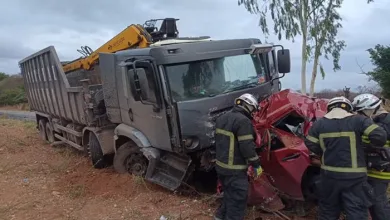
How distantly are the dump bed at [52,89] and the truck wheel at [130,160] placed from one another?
1.35 m

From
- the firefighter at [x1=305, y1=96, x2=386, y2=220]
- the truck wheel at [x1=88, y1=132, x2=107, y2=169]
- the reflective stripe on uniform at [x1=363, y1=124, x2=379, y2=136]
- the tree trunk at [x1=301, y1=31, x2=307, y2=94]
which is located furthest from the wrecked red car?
the tree trunk at [x1=301, y1=31, x2=307, y2=94]

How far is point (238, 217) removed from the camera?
14.8 ft

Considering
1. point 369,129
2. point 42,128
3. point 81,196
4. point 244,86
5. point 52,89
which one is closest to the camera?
point 369,129

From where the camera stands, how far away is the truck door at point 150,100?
17.2ft

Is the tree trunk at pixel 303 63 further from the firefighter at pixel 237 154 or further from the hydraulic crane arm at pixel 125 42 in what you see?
the firefighter at pixel 237 154

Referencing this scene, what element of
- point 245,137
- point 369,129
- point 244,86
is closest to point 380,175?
point 369,129

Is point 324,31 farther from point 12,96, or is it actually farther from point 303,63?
point 12,96

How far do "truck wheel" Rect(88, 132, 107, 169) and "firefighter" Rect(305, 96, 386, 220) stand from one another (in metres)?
4.59

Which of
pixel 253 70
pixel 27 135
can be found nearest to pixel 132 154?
pixel 253 70

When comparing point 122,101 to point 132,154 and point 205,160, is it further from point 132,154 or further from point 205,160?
point 205,160

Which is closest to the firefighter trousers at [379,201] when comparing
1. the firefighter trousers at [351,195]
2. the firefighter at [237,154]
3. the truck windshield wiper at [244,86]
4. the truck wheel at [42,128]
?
the firefighter trousers at [351,195]

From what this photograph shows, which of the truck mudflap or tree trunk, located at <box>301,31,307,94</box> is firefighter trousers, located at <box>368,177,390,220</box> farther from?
tree trunk, located at <box>301,31,307,94</box>

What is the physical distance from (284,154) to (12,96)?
3765 centimetres

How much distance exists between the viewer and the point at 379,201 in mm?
4105
